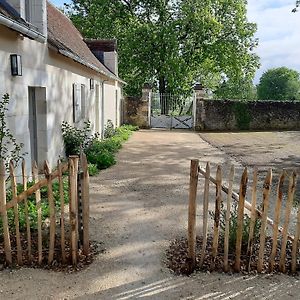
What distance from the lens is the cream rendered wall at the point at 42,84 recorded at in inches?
237

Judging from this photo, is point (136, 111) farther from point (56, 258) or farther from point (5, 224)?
point (5, 224)

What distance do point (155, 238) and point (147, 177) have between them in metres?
3.70

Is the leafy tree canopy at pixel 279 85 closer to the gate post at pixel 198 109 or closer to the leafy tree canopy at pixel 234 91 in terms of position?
the leafy tree canopy at pixel 234 91

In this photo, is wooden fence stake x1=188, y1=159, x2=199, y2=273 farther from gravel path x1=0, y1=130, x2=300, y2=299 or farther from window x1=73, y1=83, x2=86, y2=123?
window x1=73, y1=83, x2=86, y2=123

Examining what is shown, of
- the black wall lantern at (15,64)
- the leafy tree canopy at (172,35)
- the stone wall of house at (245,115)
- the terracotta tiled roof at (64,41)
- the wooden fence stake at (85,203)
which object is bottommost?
the wooden fence stake at (85,203)

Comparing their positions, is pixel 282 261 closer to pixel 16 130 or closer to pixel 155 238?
pixel 155 238

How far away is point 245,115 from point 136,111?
699 cm

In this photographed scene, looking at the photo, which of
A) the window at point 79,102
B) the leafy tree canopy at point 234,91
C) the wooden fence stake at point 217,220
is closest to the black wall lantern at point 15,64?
the window at point 79,102

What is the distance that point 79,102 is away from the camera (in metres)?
10.6

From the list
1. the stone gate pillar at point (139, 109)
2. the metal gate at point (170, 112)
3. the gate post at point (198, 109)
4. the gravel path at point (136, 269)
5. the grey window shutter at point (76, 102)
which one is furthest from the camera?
the metal gate at point (170, 112)

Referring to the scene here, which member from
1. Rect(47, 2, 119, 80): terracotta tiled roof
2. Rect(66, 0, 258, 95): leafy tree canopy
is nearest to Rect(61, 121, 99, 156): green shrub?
Rect(47, 2, 119, 80): terracotta tiled roof

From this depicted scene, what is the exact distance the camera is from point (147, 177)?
832 centimetres

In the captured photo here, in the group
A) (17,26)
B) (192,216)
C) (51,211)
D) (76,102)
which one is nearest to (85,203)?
(51,211)

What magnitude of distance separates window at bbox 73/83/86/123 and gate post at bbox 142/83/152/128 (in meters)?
10.1
